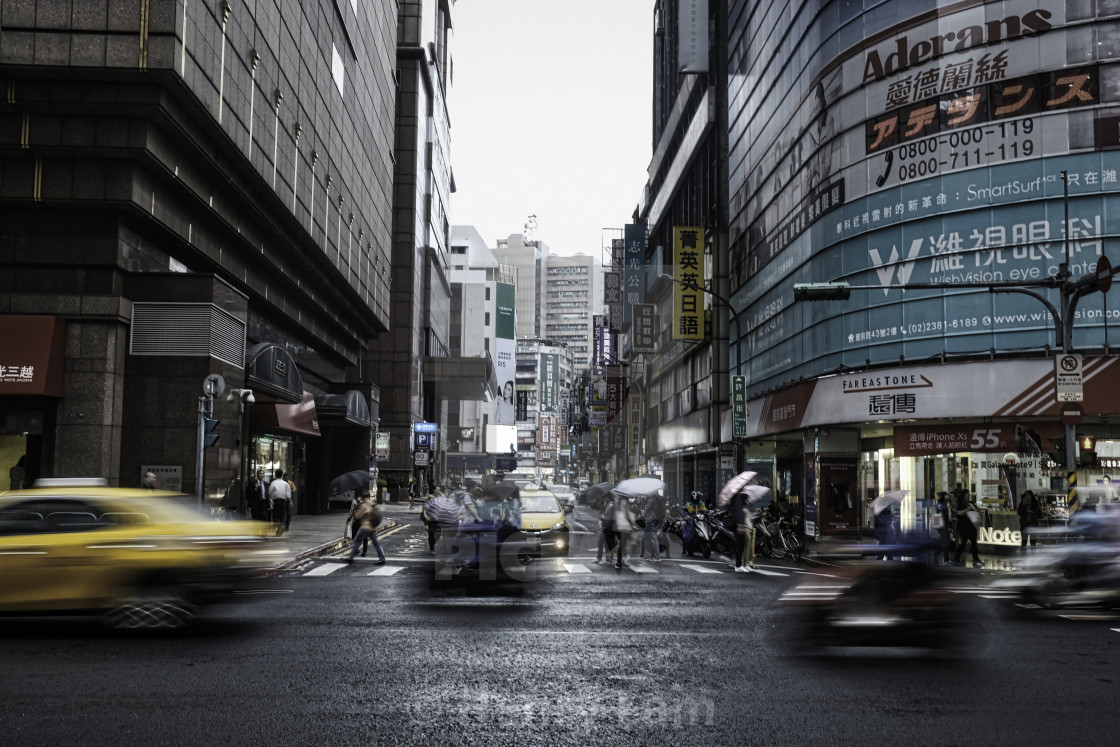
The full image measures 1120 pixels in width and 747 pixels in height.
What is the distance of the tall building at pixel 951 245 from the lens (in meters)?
27.3

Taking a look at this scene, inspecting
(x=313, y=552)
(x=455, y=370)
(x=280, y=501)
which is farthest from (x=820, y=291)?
(x=455, y=370)

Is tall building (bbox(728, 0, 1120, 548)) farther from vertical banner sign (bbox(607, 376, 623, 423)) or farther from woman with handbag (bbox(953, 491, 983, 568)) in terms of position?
vertical banner sign (bbox(607, 376, 623, 423))

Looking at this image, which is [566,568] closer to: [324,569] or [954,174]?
[324,569]

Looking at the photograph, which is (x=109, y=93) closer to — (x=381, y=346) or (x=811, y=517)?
(x=811, y=517)

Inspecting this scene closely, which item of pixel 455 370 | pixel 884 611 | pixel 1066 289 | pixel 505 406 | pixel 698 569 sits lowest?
pixel 698 569

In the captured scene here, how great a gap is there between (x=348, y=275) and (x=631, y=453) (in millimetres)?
40725

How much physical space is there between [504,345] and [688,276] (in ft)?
411

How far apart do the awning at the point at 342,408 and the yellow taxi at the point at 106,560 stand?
124 ft

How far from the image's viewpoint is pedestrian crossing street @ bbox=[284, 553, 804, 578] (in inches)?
750

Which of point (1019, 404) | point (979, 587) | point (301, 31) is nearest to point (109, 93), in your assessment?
point (301, 31)

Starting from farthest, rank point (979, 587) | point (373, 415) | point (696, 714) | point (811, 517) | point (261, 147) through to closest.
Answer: point (373, 415)
point (811, 517)
point (261, 147)
point (979, 587)
point (696, 714)

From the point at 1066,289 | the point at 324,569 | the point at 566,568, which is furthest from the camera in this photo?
the point at 1066,289

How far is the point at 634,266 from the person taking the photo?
75438mm

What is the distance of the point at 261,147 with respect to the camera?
103 ft
